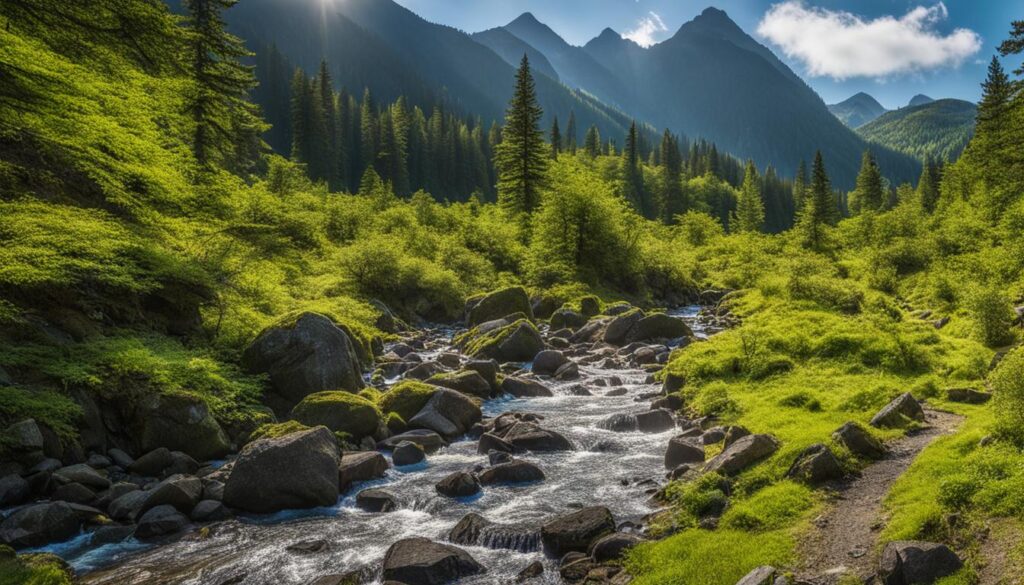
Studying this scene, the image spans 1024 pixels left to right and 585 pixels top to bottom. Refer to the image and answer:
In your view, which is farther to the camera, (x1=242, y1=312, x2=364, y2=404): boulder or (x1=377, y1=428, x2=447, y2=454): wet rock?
(x1=242, y1=312, x2=364, y2=404): boulder

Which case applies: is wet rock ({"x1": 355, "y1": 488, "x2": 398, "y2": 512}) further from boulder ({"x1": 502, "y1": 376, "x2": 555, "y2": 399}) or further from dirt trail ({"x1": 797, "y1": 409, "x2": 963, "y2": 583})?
boulder ({"x1": 502, "y1": 376, "x2": 555, "y2": 399})

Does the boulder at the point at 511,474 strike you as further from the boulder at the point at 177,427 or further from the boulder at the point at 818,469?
the boulder at the point at 177,427

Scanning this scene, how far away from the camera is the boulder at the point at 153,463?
1341cm

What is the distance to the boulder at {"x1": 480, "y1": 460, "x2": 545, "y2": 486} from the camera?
13.7m

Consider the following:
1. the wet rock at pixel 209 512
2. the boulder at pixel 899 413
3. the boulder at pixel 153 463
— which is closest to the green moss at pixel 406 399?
the boulder at pixel 153 463

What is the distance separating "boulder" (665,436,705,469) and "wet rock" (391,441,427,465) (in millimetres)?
6385

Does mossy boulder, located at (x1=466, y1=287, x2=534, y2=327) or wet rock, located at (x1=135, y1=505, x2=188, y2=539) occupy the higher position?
mossy boulder, located at (x1=466, y1=287, x2=534, y2=327)

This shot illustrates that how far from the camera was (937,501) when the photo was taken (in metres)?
8.47

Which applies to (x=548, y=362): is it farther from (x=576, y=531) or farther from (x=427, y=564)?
(x=427, y=564)

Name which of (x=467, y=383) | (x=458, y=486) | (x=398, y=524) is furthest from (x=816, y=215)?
(x=398, y=524)

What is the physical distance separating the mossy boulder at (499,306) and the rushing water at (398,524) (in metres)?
18.3

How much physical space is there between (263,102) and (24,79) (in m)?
136

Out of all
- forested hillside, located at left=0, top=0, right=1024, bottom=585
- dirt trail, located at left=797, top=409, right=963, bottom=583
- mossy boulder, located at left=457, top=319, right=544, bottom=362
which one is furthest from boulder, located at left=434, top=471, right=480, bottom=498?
mossy boulder, located at left=457, top=319, right=544, bottom=362

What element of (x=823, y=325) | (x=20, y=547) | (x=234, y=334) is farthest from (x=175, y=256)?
(x=823, y=325)
